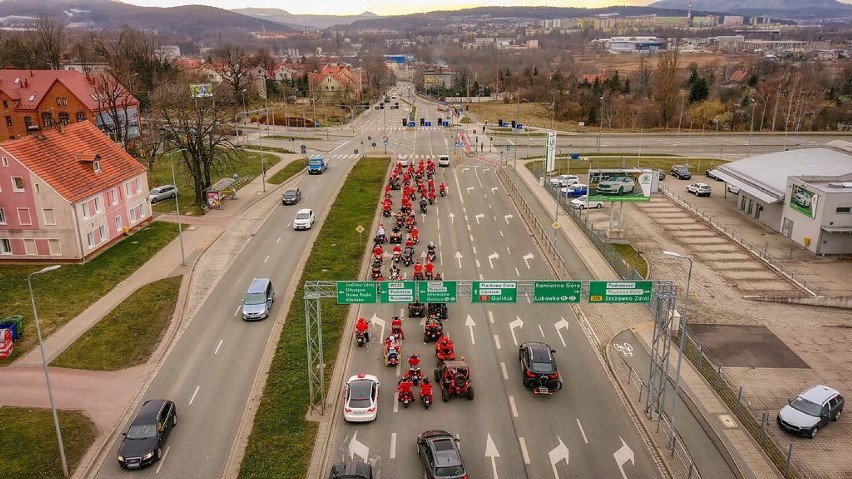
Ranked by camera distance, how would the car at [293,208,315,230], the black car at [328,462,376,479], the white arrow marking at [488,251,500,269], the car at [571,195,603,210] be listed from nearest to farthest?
the black car at [328,462,376,479] → the white arrow marking at [488,251,500,269] → the car at [293,208,315,230] → the car at [571,195,603,210]

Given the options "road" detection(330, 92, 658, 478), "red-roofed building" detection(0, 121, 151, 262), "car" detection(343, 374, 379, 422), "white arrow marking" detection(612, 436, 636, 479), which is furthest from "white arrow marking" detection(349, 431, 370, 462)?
"red-roofed building" detection(0, 121, 151, 262)

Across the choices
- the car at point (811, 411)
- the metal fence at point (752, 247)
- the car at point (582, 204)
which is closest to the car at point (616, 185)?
Answer: the metal fence at point (752, 247)

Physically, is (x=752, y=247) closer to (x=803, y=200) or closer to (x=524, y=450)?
(x=803, y=200)

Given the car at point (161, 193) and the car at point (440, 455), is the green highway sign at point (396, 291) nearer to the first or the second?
the car at point (440, 455)

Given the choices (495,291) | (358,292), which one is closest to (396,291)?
(358,292)

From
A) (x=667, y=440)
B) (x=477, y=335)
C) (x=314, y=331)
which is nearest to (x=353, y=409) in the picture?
(x=314, y=331)

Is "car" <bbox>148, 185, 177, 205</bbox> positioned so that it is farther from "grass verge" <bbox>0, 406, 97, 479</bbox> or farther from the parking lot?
the parking lot
